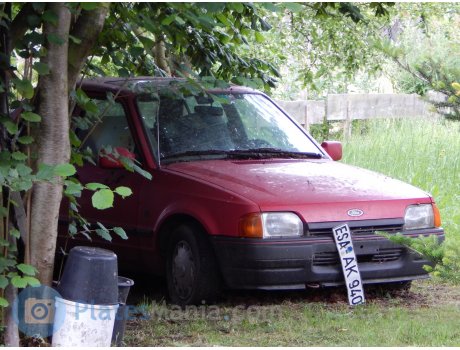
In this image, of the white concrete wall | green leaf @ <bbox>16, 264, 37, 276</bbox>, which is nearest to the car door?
green leaf @ <bbox>16, 264, 37, 276</bbox>

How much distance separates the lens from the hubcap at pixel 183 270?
6.54 m

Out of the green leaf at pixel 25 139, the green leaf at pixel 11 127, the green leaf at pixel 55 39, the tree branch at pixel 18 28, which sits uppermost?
the tree branch at pixel 18 28

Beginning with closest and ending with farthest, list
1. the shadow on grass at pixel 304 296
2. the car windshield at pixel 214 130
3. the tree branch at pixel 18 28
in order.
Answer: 1. the tree branch at pixel 18 28
2. the shadow on grass at pixel 304 296
3. the car windshield at pixel 214 130

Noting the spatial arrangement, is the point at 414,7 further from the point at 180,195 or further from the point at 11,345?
the point at 11,345

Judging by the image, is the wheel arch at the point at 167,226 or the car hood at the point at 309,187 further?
the wheel arch at the point at 167,226

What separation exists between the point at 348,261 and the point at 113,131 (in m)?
2.27

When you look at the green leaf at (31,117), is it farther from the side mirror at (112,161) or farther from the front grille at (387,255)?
the front grille at (387,255)

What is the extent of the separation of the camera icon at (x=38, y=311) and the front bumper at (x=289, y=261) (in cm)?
148

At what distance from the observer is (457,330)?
19.2ft

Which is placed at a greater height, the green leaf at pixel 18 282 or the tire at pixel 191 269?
the green leaf at pixel 18 282

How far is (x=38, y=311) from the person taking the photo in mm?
5191

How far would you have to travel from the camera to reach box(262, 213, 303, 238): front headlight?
627cm

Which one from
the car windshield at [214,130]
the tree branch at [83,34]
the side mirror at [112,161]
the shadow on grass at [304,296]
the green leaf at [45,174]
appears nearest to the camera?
the green leaf at [45,174]

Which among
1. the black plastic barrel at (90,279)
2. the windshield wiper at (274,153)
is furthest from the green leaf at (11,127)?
the windshield wiper at (274,153)
